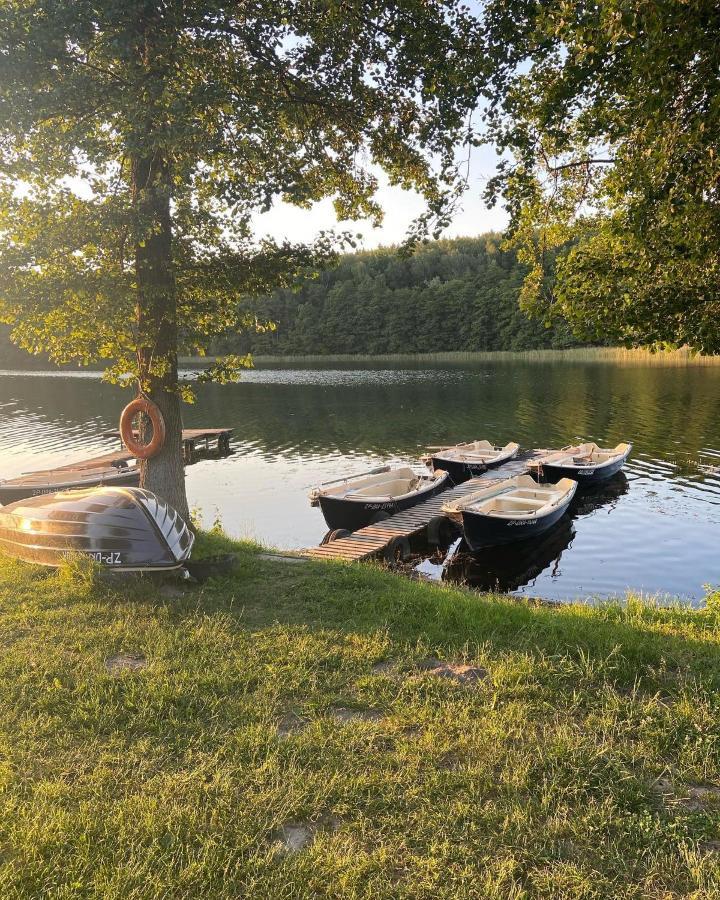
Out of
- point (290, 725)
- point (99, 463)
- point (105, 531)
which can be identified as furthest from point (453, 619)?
point (99, 463)

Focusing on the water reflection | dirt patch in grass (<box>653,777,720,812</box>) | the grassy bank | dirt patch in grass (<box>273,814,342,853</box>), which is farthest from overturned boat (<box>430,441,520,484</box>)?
the grassy bank

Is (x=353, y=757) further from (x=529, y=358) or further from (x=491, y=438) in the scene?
(x=529, y=358)

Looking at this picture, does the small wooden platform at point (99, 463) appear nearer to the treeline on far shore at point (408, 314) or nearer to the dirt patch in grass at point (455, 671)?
the dirt patch in grass at point (455, 671)

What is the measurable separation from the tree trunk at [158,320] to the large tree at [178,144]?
24 millimetres

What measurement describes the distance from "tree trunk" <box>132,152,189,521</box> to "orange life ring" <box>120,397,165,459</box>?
0.49 feet

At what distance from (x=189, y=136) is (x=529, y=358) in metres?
84.5

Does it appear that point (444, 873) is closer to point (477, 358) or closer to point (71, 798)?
point (71, 798)

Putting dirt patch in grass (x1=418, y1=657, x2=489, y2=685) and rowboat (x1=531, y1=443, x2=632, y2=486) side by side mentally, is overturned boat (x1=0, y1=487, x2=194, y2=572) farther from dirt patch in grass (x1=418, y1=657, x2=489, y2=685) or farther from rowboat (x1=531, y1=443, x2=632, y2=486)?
rowboat (x1=531, y1=443, x2=632, y2=486)

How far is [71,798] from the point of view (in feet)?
12.1

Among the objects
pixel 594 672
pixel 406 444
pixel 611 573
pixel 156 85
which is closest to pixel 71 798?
pixel 594 672

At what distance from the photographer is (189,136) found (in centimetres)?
686

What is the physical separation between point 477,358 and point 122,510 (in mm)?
90138

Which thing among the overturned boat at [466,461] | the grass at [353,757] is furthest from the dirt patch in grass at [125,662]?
the overturned boat at [466,461]

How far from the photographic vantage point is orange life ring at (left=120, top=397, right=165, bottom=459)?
949 cm
